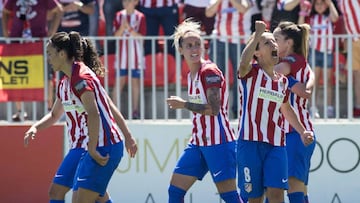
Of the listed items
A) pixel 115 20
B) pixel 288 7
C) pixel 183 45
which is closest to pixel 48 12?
pixel 115 20

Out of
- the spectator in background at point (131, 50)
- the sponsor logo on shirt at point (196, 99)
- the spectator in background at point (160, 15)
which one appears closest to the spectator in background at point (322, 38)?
the spectator in background at point (160, 15)

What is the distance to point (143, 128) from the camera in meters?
12.1

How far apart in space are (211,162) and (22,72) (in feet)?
12.5

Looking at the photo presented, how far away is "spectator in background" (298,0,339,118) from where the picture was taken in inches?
482

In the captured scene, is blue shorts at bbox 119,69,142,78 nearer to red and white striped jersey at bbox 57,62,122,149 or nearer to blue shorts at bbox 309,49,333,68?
blue shorts at bbox 309,49,333,68

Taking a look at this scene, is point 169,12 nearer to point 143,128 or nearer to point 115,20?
point 115,20

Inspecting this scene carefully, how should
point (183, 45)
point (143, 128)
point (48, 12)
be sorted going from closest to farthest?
point (183, 45) → point (143, 128) → point (48, 12)

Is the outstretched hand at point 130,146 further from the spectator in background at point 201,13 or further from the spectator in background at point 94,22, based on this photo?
the spectator in background at point 94,22

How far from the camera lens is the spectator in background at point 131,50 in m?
12.2

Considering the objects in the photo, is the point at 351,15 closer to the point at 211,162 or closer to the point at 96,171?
the point at 211,162

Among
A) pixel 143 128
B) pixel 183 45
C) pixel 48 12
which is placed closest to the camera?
pixel 183 45

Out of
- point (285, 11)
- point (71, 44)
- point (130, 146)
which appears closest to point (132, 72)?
point (285, 11)

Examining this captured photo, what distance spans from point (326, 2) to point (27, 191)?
172 inches

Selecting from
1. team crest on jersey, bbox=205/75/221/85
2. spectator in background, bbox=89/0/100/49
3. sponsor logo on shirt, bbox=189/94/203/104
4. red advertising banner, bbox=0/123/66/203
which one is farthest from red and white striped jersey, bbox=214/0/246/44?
team crest on jersey, bbox=205/75/221/85
